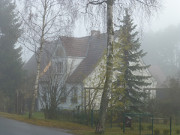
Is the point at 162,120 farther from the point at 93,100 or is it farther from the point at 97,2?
the point at 97,2

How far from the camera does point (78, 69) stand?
101 ft

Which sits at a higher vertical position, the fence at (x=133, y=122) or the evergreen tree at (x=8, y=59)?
the evergreen tree at (x=8, y=59)

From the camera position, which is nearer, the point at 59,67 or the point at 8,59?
the point at 59,67

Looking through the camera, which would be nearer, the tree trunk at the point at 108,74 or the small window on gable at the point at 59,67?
the tree trunk at the point at 108,74

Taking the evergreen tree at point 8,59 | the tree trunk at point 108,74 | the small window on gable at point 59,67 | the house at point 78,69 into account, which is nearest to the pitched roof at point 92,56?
the house at point 78,69

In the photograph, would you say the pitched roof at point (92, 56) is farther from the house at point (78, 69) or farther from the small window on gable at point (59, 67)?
the small window on gable at point (59, 67)

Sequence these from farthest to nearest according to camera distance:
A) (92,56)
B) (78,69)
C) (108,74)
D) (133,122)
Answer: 1. (92,56)
2. (78,69)
3. (133,122)
4. (108,74)

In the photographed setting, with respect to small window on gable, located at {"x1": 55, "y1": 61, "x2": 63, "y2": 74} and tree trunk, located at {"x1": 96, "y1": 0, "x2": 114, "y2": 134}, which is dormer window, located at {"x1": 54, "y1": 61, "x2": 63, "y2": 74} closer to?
small window on gable, located at {"x1": 55, "y1": 61, "x2": 63, "y2": 74}

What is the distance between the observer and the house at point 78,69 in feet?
64.7

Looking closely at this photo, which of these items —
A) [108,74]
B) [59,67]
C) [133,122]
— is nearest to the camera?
[108,74]

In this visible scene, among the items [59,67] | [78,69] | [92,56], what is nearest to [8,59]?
[78,69]

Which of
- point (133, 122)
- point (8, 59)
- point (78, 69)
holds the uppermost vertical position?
point (8, 59)

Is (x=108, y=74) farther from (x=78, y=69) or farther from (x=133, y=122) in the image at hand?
(x=78, y=69)

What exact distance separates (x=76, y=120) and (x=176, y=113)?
29.9 ft
